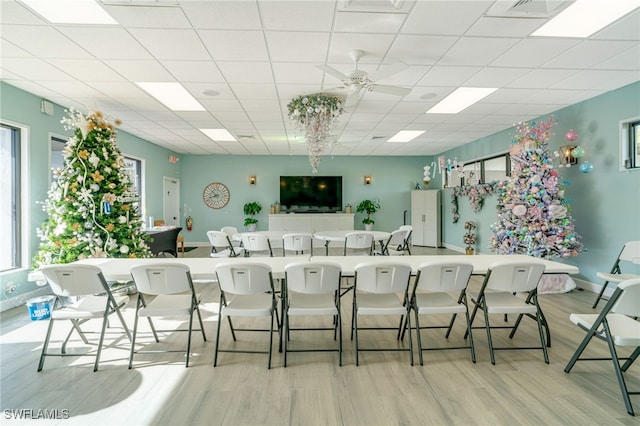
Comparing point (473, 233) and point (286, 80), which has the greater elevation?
point (286, 80)

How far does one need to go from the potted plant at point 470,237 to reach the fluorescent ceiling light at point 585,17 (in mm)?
5346

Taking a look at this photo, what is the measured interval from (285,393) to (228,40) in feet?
9.91

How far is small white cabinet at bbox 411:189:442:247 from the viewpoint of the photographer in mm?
9469

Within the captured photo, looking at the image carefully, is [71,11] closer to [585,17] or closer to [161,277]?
[161,277]

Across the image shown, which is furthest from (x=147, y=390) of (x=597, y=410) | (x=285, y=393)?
(x=597, y=410)

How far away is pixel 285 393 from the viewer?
2.24 meters

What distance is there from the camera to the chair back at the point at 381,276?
2.47 metres

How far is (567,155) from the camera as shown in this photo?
503cm

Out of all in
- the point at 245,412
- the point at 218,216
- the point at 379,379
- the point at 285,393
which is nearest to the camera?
the point at 245,412

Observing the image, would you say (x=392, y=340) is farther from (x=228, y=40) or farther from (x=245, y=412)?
(x=228, y=40)

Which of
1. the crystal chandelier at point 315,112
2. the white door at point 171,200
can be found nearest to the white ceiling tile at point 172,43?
the crystal chandelier at point 315,112

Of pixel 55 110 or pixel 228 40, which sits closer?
pixel 228 40

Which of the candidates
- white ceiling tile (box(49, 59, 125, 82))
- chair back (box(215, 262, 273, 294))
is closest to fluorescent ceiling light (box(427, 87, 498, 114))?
chair back (box(215, 262, 273, 294))

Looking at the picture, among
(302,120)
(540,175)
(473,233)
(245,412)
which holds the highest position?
(302,120)
